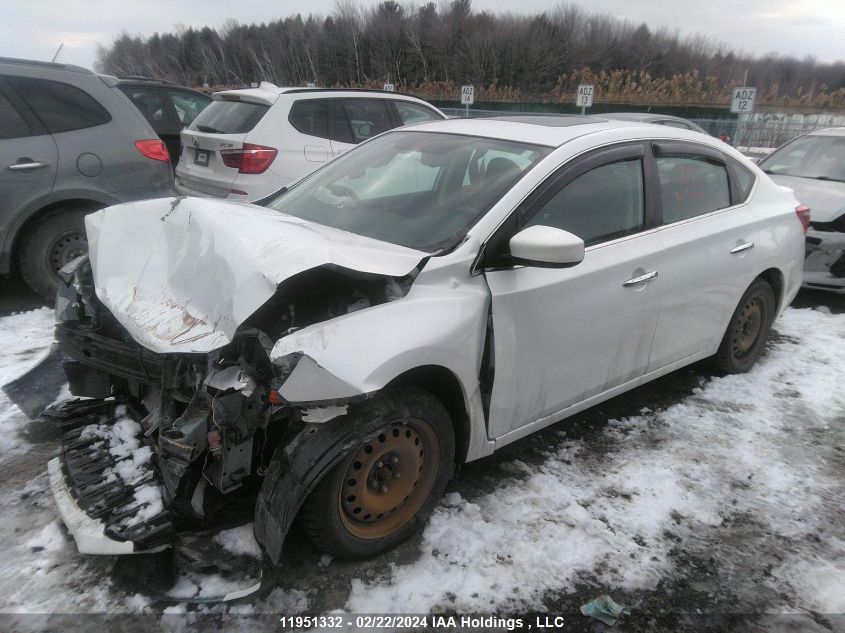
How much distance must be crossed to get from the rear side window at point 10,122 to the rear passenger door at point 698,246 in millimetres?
4861

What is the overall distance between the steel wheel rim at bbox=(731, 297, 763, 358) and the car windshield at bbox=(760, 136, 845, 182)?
3.38 metres

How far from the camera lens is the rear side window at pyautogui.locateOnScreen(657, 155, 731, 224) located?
3445 mm

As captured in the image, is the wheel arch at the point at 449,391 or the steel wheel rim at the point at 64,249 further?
the steel wheel rim at the point at 64,249

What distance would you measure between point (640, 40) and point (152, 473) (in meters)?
70.1

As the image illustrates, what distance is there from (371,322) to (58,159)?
420 centimetres

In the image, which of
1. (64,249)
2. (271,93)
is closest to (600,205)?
(64,249)

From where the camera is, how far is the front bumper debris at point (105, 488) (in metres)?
2.14

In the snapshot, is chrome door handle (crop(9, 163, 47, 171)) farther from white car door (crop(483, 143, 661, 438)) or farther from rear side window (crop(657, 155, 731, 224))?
rear side window (crop(657, 155, 731, 224))

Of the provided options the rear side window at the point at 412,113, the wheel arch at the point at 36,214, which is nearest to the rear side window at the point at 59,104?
the wheel arch at the point at 36,214

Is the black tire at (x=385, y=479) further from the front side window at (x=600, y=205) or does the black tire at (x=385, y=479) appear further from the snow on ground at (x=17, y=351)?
the snow on ground at (x=17, y=351)

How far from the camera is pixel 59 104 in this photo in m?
5.12

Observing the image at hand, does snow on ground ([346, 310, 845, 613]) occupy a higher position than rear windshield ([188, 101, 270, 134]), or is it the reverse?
rear windshield ([188, 101, 270, 134])

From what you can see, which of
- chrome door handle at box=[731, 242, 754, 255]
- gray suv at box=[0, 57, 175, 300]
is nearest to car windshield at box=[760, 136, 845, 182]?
chrome door handle at box=[731, 242, 754, 255]

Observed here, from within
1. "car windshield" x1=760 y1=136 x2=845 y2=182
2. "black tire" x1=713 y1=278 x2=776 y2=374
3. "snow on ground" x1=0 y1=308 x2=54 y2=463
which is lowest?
"snow on ground" x1=0 y1=308 x2=54 y2=463
